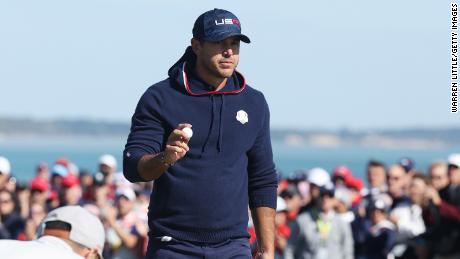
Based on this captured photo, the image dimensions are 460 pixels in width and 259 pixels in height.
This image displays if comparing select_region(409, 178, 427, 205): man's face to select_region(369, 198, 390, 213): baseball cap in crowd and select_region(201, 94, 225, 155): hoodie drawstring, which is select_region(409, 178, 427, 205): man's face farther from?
select_region(201, 94, 225, 155): hoodie drawstring

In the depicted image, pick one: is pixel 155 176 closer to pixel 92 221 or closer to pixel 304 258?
pixel 92 221

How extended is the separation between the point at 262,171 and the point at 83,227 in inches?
40.7

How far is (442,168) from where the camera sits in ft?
49.3

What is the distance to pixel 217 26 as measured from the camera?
23.5 ft

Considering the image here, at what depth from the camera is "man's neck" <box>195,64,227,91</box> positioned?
23.9ft

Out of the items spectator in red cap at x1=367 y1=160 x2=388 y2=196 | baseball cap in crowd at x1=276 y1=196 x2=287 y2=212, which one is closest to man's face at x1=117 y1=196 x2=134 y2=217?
baseball cap in crowd at x1=276 y1=196 x2=287 y2=212

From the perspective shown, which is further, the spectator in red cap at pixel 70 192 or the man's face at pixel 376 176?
the man's face at pixel 376 176

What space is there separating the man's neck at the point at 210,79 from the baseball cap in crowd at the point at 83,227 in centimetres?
88

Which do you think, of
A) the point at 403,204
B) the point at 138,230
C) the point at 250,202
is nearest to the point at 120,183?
the point at 138,230

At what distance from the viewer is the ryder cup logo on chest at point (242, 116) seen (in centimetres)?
734

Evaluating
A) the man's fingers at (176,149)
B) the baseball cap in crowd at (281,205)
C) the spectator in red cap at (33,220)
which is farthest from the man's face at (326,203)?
the man's fingers at (176,149)

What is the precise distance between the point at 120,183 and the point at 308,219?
3.94m

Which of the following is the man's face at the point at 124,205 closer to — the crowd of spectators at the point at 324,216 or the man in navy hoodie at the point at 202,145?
the crowd of spectators at the point at 324,216

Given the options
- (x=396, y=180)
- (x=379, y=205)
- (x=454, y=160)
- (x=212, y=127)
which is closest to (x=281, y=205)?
(x=379, y=205)
